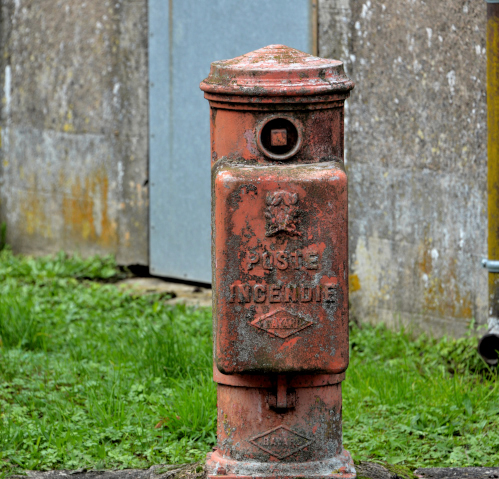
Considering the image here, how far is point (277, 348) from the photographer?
8.44ft

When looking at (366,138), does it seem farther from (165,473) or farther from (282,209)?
(165,473)

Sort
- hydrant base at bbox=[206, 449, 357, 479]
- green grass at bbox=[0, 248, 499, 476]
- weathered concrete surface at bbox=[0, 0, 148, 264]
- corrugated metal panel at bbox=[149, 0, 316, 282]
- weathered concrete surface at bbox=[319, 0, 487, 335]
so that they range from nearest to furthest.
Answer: hydrant base at bbox=[206, 449, 357, 479] < green grass at bbox=[0, 248, 499, 476] < weathered concrete surface at bbox=[319, 0, 487, 335] < corrugated metal panel at bbox=[149, 0, 316, 282] < weathered concrete surface at bbox=[0, 0, 148, 264]

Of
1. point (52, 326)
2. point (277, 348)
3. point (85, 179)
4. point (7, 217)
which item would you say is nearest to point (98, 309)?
point (52, 326)

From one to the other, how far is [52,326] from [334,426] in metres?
2.52

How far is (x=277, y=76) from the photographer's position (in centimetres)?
256

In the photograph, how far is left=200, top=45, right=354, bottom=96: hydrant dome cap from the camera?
2553mm

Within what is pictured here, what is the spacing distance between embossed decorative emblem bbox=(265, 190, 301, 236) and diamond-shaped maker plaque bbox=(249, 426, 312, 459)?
68 cm

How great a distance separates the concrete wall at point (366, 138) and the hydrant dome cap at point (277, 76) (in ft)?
6.00

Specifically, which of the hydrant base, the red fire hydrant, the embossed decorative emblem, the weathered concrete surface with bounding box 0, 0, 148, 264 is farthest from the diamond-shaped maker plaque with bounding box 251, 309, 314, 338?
the weathered concrete surface with bounding box 0, 0, 148, 264

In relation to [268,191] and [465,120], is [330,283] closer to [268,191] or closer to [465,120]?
[268,191]

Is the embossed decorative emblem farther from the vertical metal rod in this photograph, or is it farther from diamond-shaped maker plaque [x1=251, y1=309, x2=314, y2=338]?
the vertical metal rod

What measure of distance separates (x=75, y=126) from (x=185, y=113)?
0.97 m

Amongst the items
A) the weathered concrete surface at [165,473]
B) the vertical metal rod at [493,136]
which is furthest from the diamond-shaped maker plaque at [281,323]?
the vertical metal rod at [493,136]

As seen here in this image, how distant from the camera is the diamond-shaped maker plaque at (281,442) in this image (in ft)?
8.86
